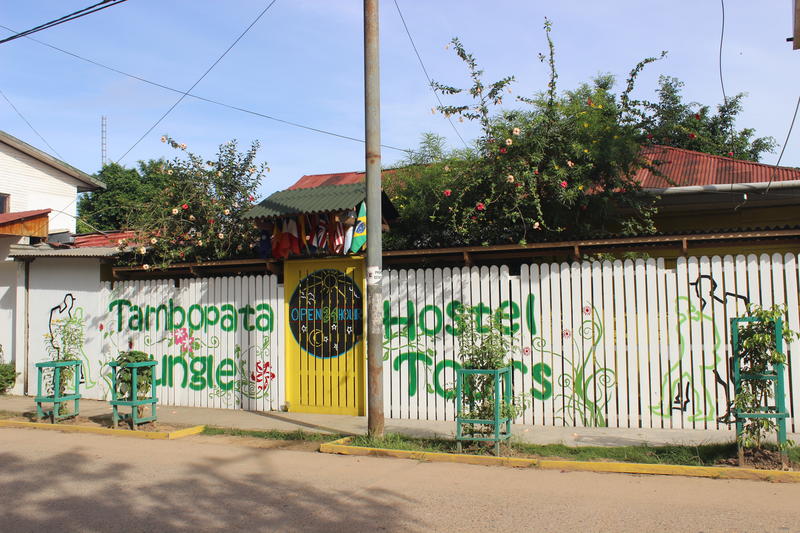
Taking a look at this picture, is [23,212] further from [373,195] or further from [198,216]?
[373,195]

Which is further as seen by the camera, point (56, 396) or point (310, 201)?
point (310, 201)

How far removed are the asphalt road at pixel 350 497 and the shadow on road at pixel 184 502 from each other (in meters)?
0.01

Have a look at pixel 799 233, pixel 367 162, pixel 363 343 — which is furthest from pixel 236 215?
pixel 799 233

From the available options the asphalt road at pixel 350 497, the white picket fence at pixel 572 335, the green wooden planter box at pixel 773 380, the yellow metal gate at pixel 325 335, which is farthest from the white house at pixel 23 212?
the green wooden planter box at pixel 773 380

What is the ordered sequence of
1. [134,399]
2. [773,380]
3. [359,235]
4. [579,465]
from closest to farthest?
1. [773,380]
2. [579,465]
3. [134,399]
4. [359,235]

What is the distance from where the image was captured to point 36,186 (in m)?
21.0

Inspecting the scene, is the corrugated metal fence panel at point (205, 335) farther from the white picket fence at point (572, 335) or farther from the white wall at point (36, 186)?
the white wall at point (36, 186)

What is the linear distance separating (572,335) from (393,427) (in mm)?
2751

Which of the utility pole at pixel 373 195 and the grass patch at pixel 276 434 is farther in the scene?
the grass patch at pixel 276 434

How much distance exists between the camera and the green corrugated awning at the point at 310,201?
10422 mm

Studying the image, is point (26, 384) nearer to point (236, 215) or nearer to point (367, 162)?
point (236, 215)

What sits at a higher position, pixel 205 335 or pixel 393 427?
pixel 205 335

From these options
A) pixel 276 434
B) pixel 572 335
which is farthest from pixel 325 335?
pixel 572 335

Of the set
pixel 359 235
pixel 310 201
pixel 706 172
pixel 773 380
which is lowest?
pixel 773 380
